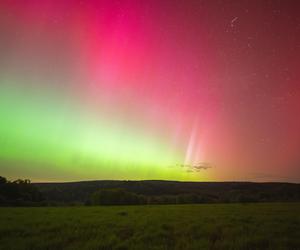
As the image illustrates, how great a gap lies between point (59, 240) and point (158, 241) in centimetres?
414

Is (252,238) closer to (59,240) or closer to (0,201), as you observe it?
(59,240)

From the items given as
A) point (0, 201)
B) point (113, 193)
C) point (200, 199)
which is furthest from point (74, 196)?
point (0, 201)

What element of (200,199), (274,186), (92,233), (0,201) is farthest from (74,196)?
(92,233)

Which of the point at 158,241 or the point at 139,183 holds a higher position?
the point at 139,183

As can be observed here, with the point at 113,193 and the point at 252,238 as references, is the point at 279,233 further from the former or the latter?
the point at 113,193

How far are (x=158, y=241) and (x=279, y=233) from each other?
682 cm

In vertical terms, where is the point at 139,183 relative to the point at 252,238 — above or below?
above

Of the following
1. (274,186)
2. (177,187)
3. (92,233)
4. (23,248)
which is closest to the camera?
(23,248)

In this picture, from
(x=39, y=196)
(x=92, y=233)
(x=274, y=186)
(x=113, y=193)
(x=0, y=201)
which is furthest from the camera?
(x=274, y=186)

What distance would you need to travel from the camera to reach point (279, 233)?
59.6 feet

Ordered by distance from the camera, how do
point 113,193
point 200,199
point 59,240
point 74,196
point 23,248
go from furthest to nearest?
point 74,196
point 200,199
point 113,193
point 59,240
point 23,248

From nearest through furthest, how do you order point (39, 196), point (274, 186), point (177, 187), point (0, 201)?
point (0, 201)
point (39, 196)
point (274, 186)
point (177, 187)

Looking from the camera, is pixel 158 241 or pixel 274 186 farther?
pixel 274 186

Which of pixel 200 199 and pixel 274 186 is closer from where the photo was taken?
pixel 200 199
